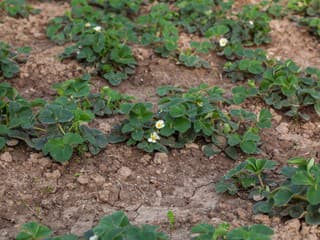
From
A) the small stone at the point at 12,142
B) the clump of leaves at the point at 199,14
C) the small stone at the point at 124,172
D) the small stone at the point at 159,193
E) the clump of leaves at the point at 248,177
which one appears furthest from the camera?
the clump of leaves at the point at 199,14

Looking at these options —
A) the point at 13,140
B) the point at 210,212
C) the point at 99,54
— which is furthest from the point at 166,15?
the point at 210,212

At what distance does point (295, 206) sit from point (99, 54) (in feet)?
7.27

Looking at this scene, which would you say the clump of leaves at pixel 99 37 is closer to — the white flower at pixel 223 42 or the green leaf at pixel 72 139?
the white flower at pixel 223 42

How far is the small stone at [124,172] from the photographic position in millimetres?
3902

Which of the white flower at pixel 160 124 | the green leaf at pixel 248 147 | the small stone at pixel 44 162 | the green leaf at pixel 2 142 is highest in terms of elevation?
the white flower at pixel 160 124

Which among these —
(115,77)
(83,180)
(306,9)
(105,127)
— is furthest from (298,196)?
(306,9)

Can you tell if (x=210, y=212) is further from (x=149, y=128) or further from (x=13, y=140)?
(x=13, y=140)

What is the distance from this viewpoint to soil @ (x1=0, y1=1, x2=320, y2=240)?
349 cm

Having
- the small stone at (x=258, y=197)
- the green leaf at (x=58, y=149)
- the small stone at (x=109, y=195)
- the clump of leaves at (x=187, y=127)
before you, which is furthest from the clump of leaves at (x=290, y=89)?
the green leaf at (x=58, y=149)

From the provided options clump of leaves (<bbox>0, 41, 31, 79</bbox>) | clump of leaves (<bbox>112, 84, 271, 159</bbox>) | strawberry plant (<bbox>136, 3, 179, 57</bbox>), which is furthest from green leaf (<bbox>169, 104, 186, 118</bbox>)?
clump of leaves (<bbox>0, 41, 31, 79</bbox>)

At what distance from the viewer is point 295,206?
11.0 ft

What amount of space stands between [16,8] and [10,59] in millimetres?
823

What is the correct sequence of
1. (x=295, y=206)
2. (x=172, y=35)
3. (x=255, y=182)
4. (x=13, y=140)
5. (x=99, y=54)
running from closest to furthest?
1. (x=295, y=206)
2. (x=255, y=182)
3. (x=13, y=140)
4. (x=99, y=54)
5. (x=172, y=35)

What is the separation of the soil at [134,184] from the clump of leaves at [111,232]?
299 millimetres
